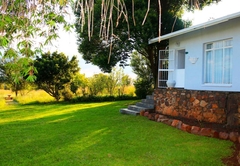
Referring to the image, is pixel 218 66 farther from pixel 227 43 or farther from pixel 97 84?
pixel 97 84

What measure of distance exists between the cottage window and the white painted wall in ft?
0.64

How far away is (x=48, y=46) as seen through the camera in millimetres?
3889

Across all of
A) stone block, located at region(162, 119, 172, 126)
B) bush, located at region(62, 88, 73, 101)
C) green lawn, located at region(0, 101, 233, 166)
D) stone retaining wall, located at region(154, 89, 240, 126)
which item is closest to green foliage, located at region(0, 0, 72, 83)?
green lawn, located at region(0, 101, 233, 166)

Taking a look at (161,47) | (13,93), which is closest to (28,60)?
(161,47)

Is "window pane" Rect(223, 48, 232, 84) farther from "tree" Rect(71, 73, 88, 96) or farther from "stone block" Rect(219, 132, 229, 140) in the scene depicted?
"tree" Rect(71, 73, 88, 96)

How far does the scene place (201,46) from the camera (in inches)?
→ 408

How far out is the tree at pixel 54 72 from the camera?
65.4 ft

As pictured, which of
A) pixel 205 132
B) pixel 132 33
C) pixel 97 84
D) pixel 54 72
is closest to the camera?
pixel 205 132

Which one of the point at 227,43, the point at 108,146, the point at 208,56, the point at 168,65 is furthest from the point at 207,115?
the point at 168,65

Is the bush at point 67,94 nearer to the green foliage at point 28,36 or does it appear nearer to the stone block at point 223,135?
the stone block at point 223,135

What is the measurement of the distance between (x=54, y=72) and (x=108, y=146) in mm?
14960

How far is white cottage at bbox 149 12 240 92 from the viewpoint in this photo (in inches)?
343

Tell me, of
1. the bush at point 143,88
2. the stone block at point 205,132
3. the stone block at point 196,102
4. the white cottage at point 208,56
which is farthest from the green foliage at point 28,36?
the bush at point 143,88

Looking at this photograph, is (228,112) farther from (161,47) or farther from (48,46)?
(161,47)
